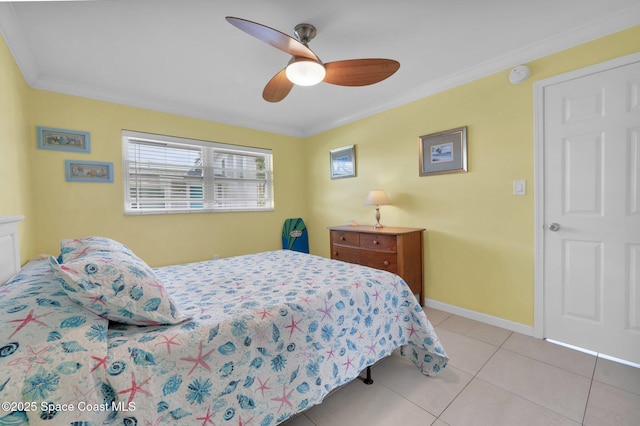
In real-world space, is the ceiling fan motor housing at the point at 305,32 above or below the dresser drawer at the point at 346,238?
above

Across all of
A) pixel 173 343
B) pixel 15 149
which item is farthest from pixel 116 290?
pixel 15 149

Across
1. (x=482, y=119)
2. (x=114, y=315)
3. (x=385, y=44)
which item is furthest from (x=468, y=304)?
(x=114, y=315)

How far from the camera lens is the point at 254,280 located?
1709 millimetres

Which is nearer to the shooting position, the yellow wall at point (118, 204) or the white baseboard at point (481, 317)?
the white baseboard at point (481, 317)

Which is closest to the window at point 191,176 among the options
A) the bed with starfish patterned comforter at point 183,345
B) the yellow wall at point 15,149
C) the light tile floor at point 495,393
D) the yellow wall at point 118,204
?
the yellow wall at point 118,204

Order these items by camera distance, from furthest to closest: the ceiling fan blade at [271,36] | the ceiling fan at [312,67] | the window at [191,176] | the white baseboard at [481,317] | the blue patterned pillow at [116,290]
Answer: the window at [191,176]
the white baseboard at [481,317]
the ceiling fan at [312,67]
the ceiling fan blade at [271,36]
the blue patterned pillow at [116,290]

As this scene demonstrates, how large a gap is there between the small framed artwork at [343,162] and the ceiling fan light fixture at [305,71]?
5.97ft

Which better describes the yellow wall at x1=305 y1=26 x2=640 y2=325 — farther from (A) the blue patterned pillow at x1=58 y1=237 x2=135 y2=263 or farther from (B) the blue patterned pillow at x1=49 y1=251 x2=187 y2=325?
(A) the blue patterned pillow at x1=58 y1=237 x2=135 y2=263

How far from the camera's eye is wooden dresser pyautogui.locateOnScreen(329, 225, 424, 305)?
2607 mm

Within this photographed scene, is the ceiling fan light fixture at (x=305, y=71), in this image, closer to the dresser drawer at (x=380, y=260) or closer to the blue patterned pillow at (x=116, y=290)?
the blue patterned pillow at (x=116, y=290)

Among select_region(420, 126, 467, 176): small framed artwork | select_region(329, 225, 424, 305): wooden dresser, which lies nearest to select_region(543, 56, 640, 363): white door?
select_region(420, 126, 467, 176): small framed artwork

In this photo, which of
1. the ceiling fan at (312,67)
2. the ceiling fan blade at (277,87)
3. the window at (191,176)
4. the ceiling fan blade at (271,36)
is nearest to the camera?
the ceiling fan blade at (271,36)

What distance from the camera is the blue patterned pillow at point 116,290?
2.92 ft

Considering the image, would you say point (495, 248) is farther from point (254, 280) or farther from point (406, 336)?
point (254, 280)
